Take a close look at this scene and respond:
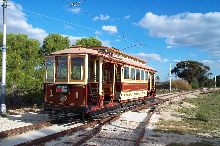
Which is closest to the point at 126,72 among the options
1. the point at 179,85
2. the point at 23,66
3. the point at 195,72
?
the point at 23,66

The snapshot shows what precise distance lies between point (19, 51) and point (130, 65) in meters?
15.4

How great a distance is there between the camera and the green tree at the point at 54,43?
114 feet

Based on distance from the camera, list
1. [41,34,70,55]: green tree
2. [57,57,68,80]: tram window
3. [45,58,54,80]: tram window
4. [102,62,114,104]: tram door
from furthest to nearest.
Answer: [41,34,70,55]: green tree → [102,62,114,104]: tram door → [45,58,54,80]: tram window → [57,57,68,80]: tram window

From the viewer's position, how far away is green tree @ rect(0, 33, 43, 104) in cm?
2477

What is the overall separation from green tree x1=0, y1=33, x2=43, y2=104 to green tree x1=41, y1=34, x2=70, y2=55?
1.00 metres

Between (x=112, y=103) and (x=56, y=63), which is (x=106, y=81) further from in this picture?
(x=56, y=63)

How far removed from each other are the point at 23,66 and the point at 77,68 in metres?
16.3

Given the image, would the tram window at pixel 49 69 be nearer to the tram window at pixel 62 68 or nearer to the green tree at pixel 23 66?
the tram window at pixel 62 68

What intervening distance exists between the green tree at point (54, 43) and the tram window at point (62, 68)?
19234 mm

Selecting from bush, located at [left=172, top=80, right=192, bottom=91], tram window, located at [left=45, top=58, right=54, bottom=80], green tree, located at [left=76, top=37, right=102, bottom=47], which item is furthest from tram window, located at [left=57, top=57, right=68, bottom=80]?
bush, located at [left=172, top=80, right=192, bottom=91]

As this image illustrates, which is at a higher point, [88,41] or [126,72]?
[88,41]

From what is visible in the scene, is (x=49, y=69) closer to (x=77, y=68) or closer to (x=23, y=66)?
(x=77, y=68)

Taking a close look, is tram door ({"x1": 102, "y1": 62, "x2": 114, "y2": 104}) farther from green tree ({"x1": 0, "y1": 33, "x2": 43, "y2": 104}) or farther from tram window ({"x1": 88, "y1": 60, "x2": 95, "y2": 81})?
green tree ({"x1": 0, "y1": 33, "x2": 43, "y2": 104})

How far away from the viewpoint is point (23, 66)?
3053 centimetres
